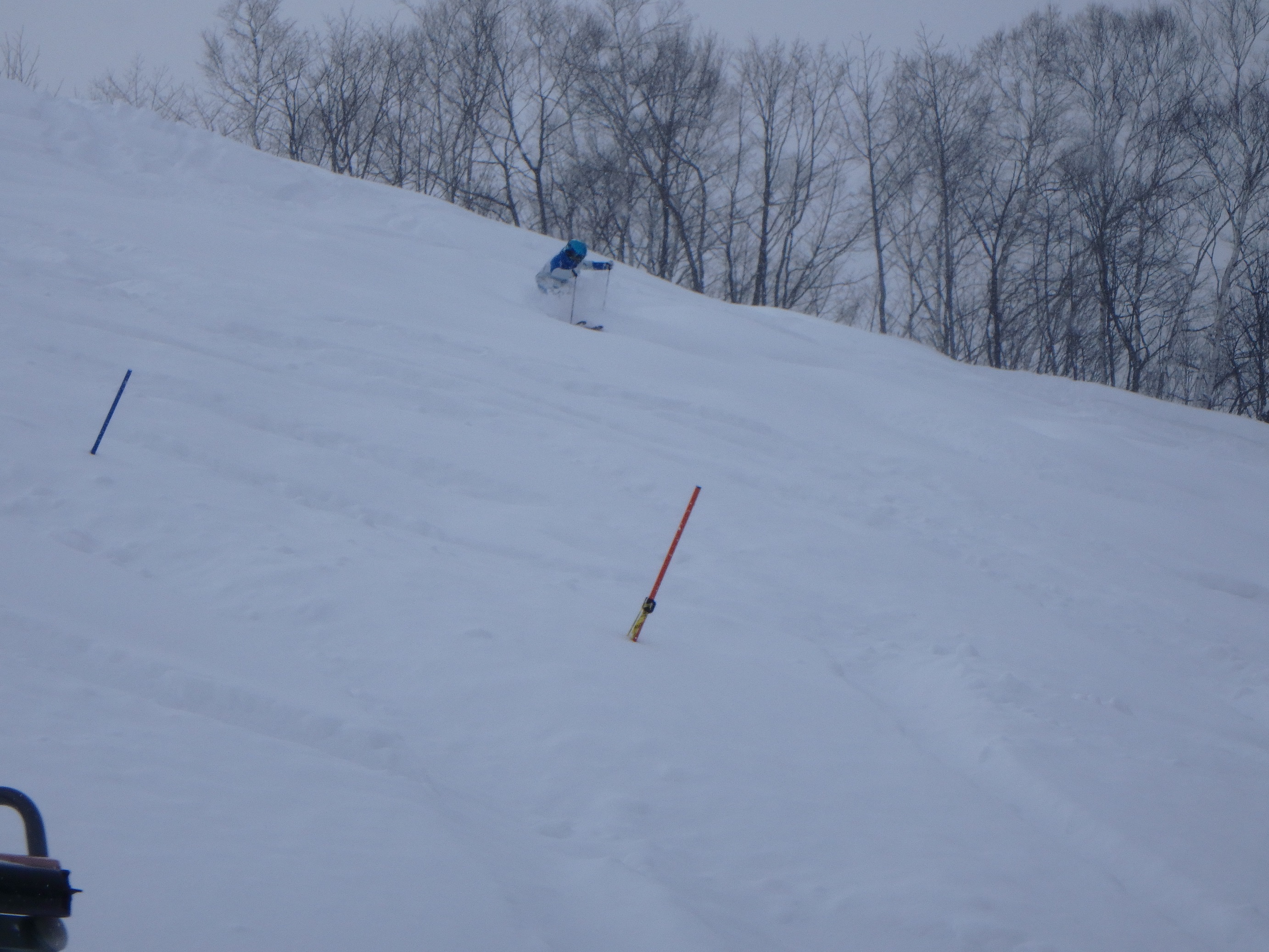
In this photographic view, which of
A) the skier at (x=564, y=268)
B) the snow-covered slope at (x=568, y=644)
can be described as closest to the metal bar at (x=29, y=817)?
the snow-covered slope at (x=568, y=644)

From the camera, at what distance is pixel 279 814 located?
3.57m

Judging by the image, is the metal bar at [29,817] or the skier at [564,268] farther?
the skier at [564,268]

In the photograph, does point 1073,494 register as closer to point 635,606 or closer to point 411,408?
point 635,606

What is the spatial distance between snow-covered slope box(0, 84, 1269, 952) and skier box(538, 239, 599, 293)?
2.23m

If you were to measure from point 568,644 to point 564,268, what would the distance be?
1019 cm

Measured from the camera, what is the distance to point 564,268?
15.0 metres

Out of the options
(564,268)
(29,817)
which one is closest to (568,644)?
(29,817)

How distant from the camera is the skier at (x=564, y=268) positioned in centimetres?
1481

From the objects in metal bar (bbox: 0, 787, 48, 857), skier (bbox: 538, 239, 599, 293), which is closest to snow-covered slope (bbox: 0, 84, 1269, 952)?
metal bar (bbox: 0, 787, 48, 857)

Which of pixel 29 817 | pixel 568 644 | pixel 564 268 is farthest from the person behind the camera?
pixel 564 268

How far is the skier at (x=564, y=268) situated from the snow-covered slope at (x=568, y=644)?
7.32ft

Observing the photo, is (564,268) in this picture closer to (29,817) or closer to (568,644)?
(568,644)

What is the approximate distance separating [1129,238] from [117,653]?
110 feet

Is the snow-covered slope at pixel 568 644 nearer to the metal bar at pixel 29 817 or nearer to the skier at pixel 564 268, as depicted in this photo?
the metal bar at pixel 29 817
